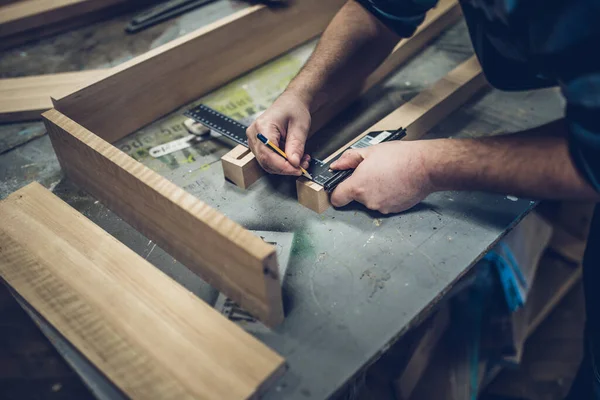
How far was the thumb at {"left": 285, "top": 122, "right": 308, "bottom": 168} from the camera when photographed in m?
1.39

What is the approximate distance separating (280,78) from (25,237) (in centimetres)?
106

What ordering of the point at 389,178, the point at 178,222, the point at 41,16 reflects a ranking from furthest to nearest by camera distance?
the point at 41,16, the point at 389,178, the point at 178,222

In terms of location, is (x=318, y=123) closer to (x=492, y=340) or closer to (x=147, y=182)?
(x=147, y=182)

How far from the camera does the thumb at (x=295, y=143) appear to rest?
1393mm

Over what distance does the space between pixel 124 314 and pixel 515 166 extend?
0.95 m

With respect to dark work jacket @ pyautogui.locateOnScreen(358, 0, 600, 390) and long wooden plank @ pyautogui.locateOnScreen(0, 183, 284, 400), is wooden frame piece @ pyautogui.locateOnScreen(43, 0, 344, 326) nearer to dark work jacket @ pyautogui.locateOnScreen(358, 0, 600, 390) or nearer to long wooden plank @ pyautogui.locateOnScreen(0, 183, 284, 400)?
long wooden plank @ pyautogui.locateOnScreen(0, 183, 284, 400)

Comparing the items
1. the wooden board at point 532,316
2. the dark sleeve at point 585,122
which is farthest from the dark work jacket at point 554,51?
the wooden board at point 532,316

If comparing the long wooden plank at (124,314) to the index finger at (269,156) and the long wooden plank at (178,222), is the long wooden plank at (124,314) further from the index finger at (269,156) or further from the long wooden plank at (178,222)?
the index finger at (269,156)

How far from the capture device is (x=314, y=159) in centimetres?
147

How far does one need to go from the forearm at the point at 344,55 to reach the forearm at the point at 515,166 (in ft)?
1.58

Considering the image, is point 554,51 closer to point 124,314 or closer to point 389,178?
point 389,178

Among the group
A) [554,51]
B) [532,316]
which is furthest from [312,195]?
[532,316]

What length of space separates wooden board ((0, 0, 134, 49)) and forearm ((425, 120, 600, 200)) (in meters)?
1.69

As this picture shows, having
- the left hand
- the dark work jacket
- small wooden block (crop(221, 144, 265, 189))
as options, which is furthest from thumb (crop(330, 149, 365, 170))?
the dark work jacket
